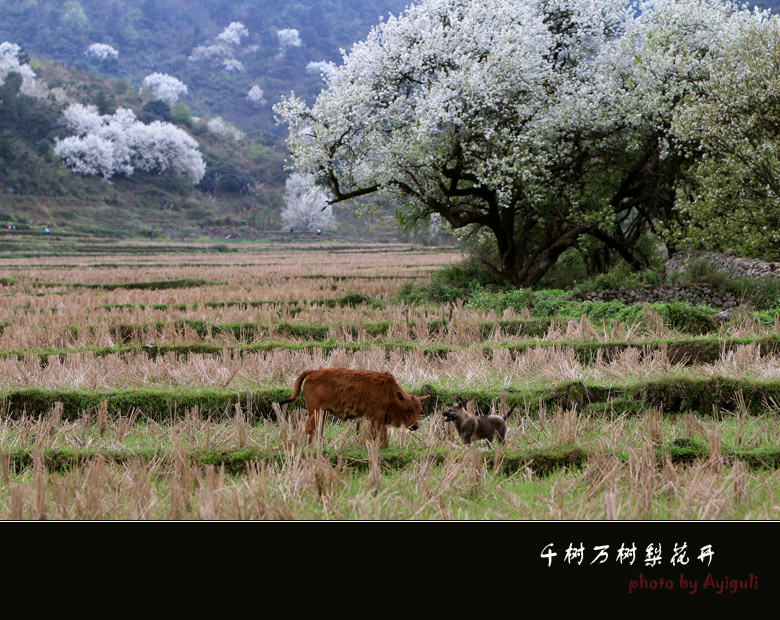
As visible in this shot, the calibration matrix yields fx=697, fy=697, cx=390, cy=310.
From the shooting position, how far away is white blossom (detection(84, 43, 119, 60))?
140125mm

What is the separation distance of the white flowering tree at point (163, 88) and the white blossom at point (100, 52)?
26774mm

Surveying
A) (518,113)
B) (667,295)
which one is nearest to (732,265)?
(667,295)

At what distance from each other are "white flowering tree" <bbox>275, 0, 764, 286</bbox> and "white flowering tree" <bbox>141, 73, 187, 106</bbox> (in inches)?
3667

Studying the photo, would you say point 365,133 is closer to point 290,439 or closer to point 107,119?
point 290,439

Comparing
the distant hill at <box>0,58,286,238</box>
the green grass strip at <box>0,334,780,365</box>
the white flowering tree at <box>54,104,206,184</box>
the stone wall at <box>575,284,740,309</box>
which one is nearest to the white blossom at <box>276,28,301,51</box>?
the distant hill at <box>0,58,286,238</box>

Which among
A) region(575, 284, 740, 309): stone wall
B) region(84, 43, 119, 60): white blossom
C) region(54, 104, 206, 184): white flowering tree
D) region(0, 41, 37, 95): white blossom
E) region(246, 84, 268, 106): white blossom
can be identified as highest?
region(84, 43, 119, 60): white blossom

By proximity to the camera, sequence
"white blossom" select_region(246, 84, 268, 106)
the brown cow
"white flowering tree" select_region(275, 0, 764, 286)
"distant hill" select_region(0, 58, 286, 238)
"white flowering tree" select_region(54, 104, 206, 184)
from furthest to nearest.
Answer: "white blossom" select_region(246, 84, 268, 106) → "white flowering tree" select_region(54, 104, 206, 184) → "distant hill" select_region(0, 58, 286, 238) → "white flowering tree" select_region(275, 0, 764, 286) → the brown cow

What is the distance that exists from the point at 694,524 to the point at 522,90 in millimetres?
15061

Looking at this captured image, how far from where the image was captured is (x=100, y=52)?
141 metres

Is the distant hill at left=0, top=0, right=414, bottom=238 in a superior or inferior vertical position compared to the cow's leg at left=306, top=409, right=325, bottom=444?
superior

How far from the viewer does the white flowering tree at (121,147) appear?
229 feet

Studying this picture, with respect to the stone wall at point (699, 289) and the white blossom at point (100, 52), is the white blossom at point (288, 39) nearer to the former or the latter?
the white blossom at point (100, 52)

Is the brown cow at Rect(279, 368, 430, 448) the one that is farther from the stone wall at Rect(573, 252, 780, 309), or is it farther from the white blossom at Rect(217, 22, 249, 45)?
the white blossom at Rect(217, 22, 249, 45)

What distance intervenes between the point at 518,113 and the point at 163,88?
106 metres
